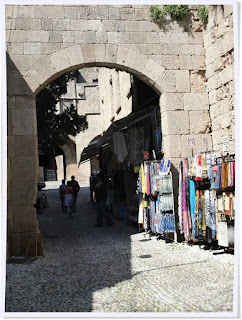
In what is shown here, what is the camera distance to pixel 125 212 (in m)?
10.8

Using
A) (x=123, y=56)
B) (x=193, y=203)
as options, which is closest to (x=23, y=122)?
(x=123, y=56)

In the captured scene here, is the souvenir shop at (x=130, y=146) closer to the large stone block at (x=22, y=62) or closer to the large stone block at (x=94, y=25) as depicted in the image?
the large stone block at (x=94, y=25)

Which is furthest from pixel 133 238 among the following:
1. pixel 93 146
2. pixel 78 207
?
pixel 78 207

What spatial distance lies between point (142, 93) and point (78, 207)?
5895 mm

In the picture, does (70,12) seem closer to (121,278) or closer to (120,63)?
(120,63)

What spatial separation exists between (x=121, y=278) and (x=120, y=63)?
3936mm

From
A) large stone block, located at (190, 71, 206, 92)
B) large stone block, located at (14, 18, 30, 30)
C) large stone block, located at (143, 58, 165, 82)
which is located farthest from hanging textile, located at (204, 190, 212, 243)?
large stone block, located at (14, 18, 30, 30)

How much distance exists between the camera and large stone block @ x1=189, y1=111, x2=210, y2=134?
287 inches

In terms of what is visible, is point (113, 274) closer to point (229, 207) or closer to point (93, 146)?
point (229, 207)

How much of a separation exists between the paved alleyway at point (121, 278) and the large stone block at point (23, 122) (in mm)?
2133

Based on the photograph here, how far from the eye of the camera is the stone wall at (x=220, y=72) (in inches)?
249

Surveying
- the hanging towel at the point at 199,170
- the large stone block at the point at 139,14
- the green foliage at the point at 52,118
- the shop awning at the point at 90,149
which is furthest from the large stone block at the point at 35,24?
the shop awning at the point at 90,149

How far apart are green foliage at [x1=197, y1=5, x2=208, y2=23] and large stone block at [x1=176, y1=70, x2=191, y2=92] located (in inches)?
40.5

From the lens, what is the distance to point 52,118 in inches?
546
